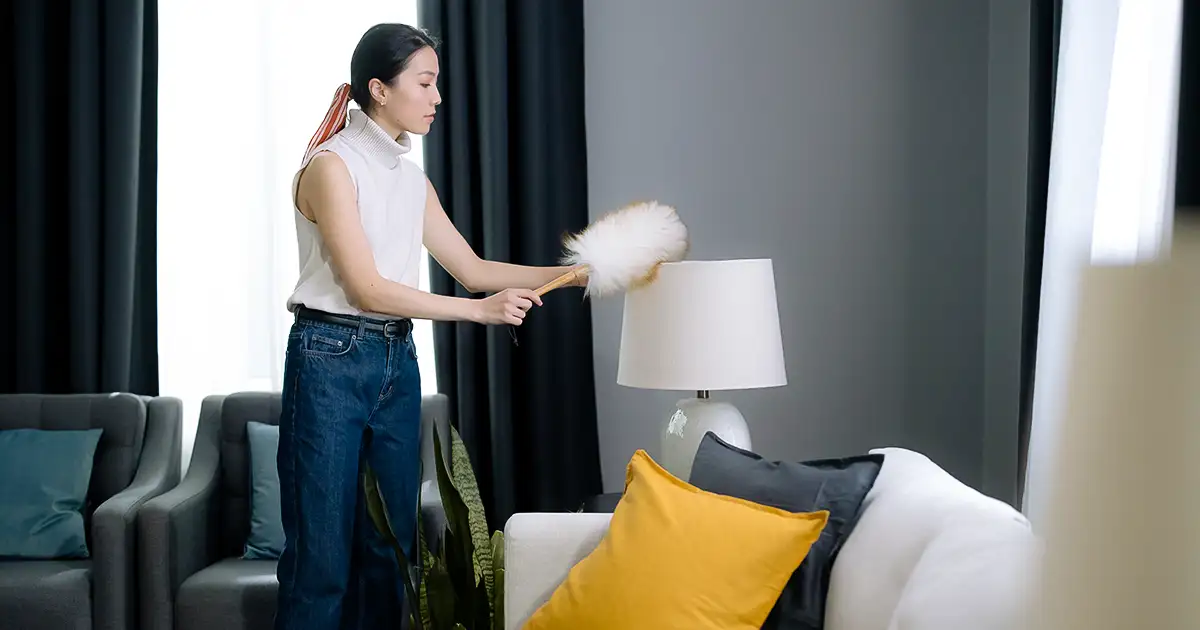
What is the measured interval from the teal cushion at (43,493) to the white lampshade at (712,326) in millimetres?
1742

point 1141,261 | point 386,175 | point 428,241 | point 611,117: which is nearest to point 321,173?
point 386,175

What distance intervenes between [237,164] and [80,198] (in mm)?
500

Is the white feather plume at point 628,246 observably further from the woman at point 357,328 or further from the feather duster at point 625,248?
the woman at point 357,328

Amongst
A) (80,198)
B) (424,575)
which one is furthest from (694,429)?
(80,198)

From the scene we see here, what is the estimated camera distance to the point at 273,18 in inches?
132

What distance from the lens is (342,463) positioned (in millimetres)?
2162

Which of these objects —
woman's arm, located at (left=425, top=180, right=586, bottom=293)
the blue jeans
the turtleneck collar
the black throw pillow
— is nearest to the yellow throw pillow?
the black throw pillow

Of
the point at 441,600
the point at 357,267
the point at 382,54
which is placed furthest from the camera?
the point at 441,600

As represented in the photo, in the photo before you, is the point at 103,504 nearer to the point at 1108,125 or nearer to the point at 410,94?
the point at 410,94

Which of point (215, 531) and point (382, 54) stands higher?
point (382, 54)

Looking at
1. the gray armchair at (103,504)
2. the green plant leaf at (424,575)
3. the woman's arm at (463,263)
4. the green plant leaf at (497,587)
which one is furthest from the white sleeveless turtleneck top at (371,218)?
the gray armchair at (103,504)

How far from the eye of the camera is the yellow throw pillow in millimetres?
1654

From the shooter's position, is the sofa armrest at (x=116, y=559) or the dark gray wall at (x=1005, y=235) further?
the dark gray wall at (x=1005, y=235)

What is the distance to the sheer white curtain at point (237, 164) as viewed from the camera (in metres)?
3.34
